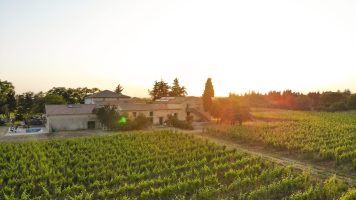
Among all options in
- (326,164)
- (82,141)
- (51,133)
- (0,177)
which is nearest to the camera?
(0,177)

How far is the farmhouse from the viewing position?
47594 millimetres

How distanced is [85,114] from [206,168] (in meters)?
30.3

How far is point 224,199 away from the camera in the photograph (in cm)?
1766

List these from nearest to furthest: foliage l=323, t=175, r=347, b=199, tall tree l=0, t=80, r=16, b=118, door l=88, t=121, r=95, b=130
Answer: foliage l=323, t=175, r=347, b=199 → door l=88, t=121, r=95, b=130 → tall tree l=0, t=80, r=16, b=118

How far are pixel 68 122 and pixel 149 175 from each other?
28636mm

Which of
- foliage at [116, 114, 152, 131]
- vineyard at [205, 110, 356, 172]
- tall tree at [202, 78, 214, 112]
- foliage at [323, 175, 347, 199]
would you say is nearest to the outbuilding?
foliage at [116, 114, 152, 131]

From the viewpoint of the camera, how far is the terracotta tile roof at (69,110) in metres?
47.5

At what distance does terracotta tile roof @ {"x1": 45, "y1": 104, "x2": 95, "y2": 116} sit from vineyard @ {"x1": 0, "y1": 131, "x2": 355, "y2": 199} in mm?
14869

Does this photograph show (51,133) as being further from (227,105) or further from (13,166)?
(227,105)

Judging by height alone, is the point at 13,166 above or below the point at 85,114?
below

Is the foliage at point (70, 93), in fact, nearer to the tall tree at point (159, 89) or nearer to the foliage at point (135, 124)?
the tall tree at point (159, 89)

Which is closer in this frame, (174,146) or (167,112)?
(174,146)

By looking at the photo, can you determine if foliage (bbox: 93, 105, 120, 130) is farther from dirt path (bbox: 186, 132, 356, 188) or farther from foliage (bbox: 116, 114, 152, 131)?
dirt path (bbox: 186, 132, 356, 188)

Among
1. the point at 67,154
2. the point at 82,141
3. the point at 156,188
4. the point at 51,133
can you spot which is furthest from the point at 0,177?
the point at 51,133
